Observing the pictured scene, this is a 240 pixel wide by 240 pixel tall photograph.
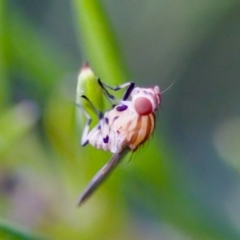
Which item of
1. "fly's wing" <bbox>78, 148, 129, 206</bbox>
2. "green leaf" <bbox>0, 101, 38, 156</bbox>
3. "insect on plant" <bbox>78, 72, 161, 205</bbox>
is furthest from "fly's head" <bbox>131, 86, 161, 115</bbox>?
"green leaf" <bbox>0, 101, 38, 156</bbox>

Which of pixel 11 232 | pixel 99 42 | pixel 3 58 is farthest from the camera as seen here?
pixel 3 58

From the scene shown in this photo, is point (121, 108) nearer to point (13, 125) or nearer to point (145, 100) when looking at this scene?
point (145, 100)

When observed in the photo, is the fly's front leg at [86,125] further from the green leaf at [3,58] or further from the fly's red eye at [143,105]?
the green leaf at [3,58]

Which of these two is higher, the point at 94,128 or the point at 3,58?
the point at 3,58

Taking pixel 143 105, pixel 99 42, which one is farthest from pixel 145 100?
pixel 99 42

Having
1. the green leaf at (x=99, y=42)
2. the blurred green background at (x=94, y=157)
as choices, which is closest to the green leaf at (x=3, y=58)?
the blurred green background at (x=94, y=157)

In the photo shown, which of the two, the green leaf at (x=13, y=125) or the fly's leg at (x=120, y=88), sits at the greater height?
the fly's leg at (x=120, y=88)
